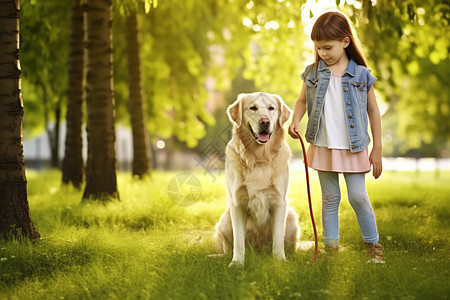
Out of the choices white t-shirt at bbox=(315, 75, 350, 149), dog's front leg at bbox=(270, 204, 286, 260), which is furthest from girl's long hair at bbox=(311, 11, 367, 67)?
dog's front leg at bbox=(270, 204, 286, 260)

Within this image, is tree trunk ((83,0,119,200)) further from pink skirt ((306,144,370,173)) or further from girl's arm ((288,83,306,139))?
pink skirt ((306,144,370,173))

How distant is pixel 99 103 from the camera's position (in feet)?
25.1

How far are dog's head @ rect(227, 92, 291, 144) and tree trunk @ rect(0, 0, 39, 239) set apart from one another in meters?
2.11

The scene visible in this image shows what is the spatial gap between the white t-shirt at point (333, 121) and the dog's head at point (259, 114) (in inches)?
15.2

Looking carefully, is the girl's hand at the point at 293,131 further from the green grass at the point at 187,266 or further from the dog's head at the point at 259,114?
the green grass at the point at 187,266

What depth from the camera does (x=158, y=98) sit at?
14797mm

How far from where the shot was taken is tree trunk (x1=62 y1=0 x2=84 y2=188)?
9977 mm

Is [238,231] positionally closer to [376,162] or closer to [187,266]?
[187,266]

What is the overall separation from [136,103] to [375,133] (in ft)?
23.7

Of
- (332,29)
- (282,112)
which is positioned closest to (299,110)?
(282,112)

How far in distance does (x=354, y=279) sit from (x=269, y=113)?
157cm

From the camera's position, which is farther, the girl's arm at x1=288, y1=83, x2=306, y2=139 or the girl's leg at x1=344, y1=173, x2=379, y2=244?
the girl's arm at x1=288, y1=83, x2=306, y2=139

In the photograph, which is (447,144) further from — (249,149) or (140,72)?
(249,149)

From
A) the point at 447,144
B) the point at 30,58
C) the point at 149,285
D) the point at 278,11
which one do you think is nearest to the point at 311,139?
the point at 149,285
